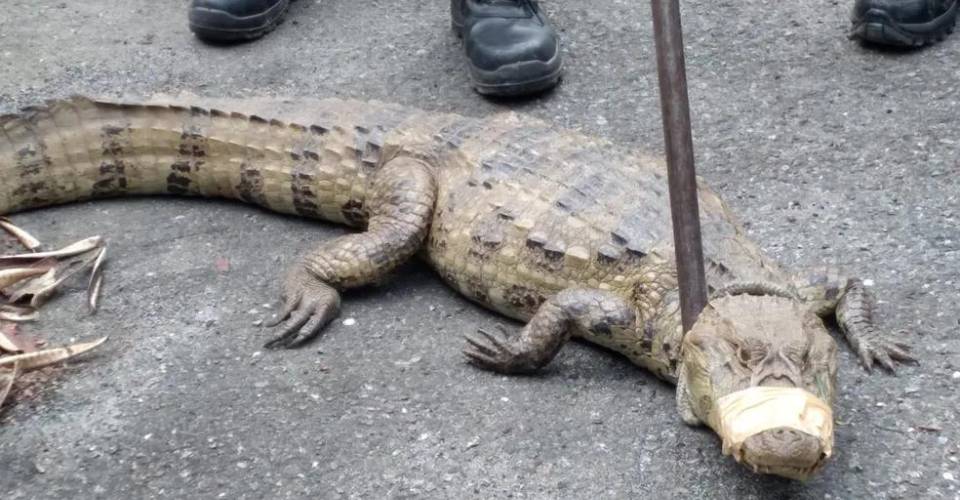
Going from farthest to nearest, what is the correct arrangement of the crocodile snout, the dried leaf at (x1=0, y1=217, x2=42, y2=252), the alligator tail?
the alligator tail
the dried leaf at (x1=0, y1=217, x2=42, y2=252)
the crocodile snout

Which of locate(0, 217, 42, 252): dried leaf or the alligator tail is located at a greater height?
the alligator tail

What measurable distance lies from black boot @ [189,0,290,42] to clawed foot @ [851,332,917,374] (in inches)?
141

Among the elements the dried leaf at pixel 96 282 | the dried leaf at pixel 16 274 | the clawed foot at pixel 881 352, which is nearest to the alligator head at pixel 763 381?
the clawed foot at pixel 881 352

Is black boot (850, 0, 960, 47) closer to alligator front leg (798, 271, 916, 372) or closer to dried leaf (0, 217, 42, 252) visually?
alligator front leg (798, 271, 916, 372)

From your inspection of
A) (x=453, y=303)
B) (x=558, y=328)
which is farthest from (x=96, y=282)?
(x=558, y=328)

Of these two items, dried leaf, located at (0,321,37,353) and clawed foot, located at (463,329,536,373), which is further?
dried leaf, located at (0,321,37,353)

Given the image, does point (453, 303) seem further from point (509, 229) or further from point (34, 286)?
point (34, 286)

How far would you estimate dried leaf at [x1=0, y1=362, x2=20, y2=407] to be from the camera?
313 cm

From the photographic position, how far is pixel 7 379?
3.20 metres

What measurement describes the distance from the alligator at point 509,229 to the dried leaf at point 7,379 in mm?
786

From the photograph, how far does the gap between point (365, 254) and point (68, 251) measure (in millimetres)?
1134

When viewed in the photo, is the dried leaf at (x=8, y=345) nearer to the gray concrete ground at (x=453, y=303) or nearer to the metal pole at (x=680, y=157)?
the gray concrete ground at (x=453, y=303)

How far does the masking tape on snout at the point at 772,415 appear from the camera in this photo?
2.35 meters

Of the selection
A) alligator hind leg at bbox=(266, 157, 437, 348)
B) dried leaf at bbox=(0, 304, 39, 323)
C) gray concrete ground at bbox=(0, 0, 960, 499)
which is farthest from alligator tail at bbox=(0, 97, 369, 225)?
dried leaf at bbox=(0, 304, 39, 323)
